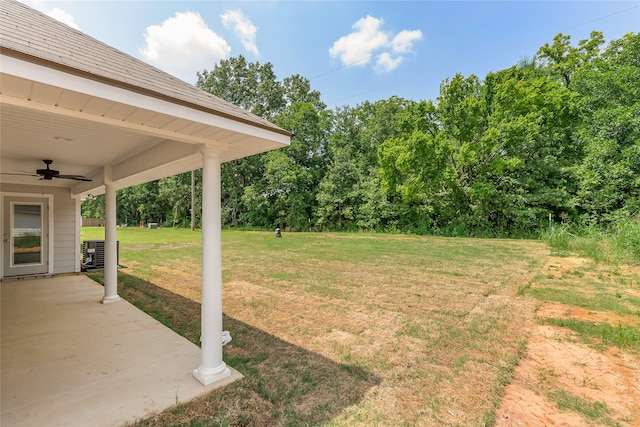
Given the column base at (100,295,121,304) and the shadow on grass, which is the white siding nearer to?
the column base at (100,295,121,304)

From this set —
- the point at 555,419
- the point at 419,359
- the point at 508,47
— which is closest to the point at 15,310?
the point at 419,359

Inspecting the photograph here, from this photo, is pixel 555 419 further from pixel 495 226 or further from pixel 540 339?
pixel 495 226

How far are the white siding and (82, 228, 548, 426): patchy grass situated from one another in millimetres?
1121

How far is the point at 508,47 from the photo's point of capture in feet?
40.1

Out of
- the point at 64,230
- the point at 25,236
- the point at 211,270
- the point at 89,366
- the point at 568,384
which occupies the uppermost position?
the point at 64,230

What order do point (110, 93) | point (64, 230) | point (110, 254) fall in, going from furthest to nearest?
point (64, 230) → point (110, 254) → point (110, 93)

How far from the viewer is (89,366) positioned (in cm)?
261

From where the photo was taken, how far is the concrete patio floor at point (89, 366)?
2018 millimetres

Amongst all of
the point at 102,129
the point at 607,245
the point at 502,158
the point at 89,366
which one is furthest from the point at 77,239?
the point at 502,158

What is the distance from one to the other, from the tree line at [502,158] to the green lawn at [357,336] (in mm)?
9050

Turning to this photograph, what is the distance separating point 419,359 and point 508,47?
14585 millimetres

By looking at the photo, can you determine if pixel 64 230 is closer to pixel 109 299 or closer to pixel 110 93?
pixel 109 299

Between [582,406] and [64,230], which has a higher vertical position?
[64,230]

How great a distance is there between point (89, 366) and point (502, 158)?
698 inches
